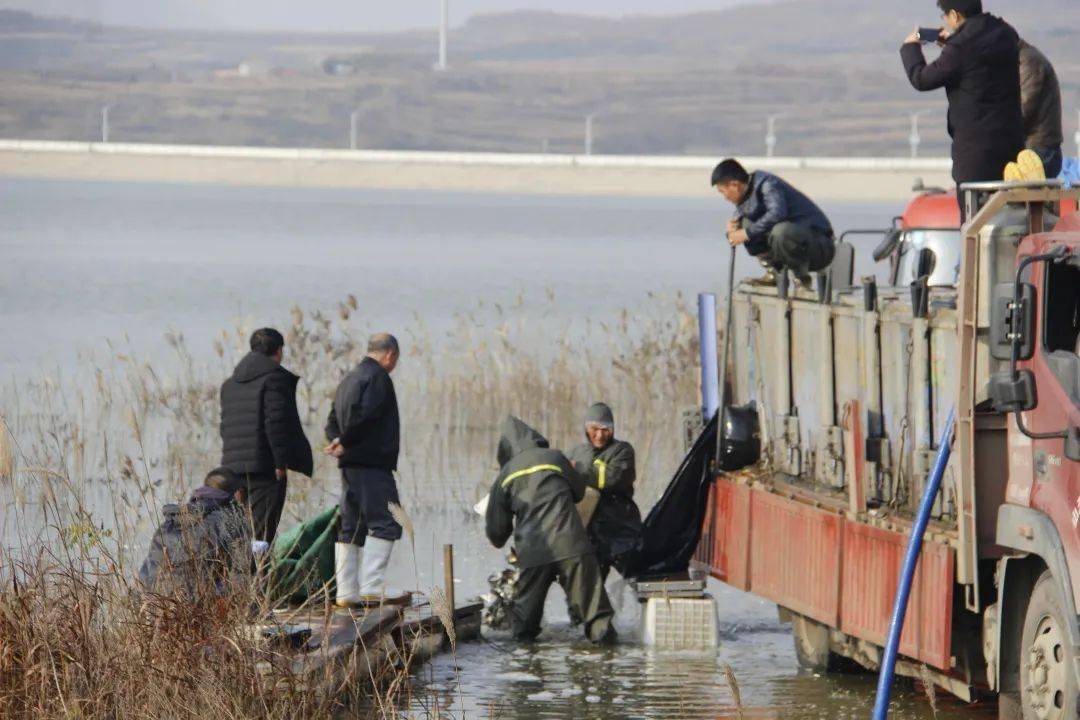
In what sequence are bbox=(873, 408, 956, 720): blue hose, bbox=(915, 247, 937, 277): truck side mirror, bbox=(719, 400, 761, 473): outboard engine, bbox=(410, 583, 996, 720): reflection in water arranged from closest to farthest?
bbox=(873, 408, 956, 720): blue hose < bbox=(915, 247, 937, 277): truck side mirror < bbox=(410, 583, 996, 720): reflection in water < bbox=(719, 400, 761, 473): outboard engine

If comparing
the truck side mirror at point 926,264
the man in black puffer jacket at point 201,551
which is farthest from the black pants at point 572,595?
the truck side mirror at point 926,264

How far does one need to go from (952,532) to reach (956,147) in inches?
101

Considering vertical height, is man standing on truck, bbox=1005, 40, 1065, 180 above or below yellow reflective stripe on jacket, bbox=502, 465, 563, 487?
above

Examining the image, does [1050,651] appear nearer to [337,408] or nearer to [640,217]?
[337,408]

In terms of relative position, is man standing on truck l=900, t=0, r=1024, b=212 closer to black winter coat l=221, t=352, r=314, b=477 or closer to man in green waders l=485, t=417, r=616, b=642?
man in green waders l=485, t=417, r=616, b=642

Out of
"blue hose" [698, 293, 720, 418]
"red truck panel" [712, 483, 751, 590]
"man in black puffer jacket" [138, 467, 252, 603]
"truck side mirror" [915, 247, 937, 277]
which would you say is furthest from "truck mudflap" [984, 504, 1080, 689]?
"blue hose" [698, 293, 720, 418]

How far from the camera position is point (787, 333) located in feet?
41.8

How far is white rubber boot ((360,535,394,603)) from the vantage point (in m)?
12.7

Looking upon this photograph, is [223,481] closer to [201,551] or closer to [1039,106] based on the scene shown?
[201,551]

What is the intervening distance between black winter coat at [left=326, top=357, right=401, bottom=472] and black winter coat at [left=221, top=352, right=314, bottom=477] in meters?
0.28

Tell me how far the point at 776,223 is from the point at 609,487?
203 cm

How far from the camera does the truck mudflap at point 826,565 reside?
9.74 m

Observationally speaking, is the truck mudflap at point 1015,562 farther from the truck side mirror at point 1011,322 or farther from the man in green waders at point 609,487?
the man in green waders at point 609,487

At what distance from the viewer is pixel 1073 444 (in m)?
8.17
